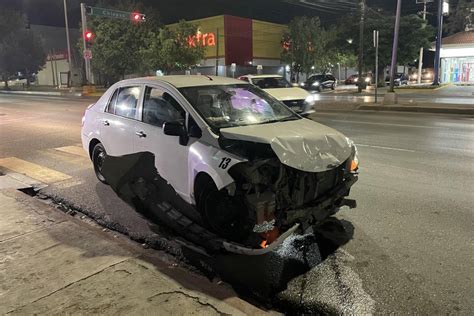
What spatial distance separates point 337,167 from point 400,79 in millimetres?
44036

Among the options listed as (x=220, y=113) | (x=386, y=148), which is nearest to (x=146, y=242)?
(x=220, y=113)

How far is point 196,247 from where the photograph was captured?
14.9 feet

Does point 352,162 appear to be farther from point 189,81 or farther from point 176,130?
point 189,81

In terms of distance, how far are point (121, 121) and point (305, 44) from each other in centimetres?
5094

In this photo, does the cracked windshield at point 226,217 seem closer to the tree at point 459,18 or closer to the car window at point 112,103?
the car window at point 112,103

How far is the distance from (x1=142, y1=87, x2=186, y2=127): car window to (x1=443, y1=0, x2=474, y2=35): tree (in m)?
55.6

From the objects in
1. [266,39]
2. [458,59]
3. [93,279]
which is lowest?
[93,279]

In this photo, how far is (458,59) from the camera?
40.1 metres

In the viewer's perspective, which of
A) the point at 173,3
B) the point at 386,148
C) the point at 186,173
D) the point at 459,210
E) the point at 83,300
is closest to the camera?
the point at 83,300

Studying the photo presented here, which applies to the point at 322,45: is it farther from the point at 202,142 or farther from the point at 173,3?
the point at 202,142

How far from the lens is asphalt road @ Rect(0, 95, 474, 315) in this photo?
3.70 metres

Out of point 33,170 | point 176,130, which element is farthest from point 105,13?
point 176,130

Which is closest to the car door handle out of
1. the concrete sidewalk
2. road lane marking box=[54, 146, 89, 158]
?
the concrete sidewalk

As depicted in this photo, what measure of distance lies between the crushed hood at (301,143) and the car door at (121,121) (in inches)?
72.2
